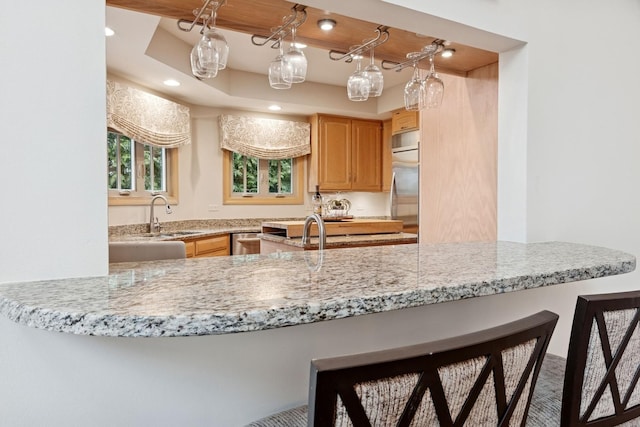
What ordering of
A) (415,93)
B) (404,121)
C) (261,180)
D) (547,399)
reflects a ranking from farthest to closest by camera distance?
(261,180)
(404,121)
(415,93)
(547,399)

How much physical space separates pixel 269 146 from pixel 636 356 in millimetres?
4657

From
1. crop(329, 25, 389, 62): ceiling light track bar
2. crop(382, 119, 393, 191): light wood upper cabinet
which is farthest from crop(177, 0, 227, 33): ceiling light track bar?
crop(382, 119, 393, 191): light wood upper cabinet

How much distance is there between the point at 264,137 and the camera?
5172 mm

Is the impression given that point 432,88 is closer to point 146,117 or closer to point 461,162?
point 461,162

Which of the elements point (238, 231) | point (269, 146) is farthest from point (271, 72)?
point (269, 146)

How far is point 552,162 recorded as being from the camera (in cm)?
159

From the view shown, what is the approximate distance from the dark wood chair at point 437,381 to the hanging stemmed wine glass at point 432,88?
129 centimetres

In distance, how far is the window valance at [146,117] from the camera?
11.2 feet

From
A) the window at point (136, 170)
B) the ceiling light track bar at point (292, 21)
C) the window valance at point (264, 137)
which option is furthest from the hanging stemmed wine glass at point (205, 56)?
the window valance at point (264, 137)

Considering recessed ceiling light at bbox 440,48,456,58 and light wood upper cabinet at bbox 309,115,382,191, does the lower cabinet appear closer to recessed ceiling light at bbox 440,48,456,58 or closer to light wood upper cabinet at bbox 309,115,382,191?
light wood upper cabinet at bbox 309,115,382,191

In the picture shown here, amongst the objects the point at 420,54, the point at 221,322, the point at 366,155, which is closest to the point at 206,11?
the point at 420,54

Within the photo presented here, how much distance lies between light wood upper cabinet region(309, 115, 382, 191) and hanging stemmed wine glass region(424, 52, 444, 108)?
3.59 m

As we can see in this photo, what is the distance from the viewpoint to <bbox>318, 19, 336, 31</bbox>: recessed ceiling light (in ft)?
4.69

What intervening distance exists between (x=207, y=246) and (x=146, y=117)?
4.63 ft
